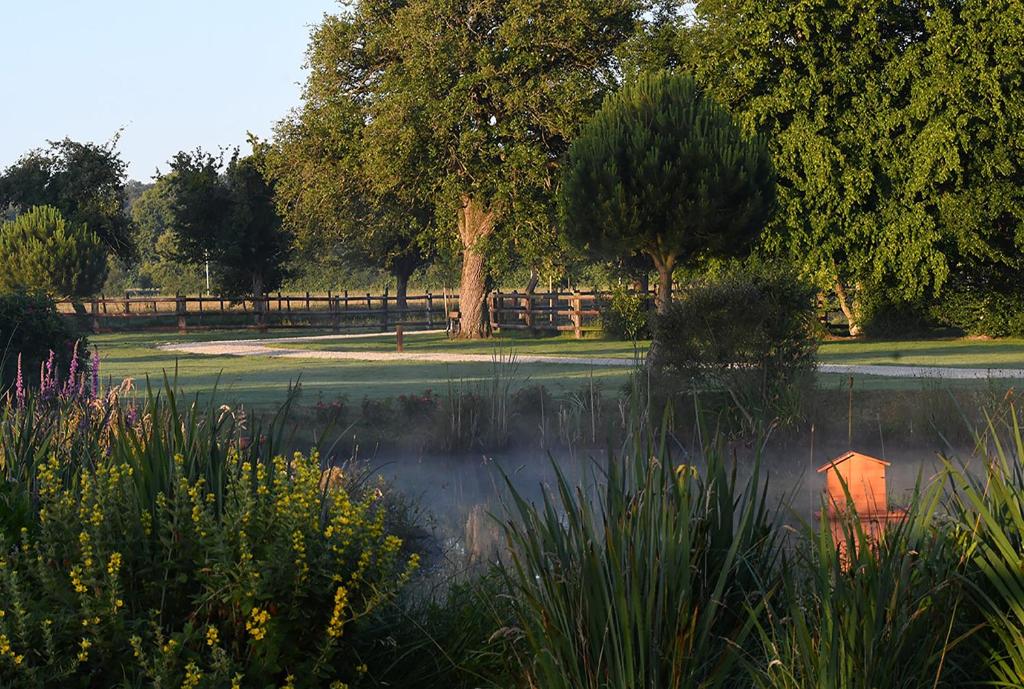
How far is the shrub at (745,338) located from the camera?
44.6 ft

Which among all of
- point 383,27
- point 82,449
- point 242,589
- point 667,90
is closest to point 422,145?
point 383,27

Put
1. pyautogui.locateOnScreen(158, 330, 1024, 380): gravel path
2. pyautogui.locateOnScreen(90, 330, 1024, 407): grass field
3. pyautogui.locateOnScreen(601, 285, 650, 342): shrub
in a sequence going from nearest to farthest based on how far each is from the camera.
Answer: pyautogui.locateOnScreen(90, 330, 1024, 407): grass field
pyautogui.locateOnScreen(158, 330, 1024, 380): gravel path
pyautogui.locateOnScreen(601, 285, 650, 342): shrub

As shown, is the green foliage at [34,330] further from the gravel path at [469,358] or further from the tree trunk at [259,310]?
the tree trunk at [259,310]

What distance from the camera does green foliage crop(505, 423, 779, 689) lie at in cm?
398

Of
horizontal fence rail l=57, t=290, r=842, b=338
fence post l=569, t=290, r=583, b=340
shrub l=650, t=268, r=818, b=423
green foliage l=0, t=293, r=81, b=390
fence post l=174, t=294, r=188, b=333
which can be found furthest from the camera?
fence post l=174, t=294, r=188, b=333

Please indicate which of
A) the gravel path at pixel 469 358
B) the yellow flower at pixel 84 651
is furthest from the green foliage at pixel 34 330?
the yellow flower at pixel 84 651

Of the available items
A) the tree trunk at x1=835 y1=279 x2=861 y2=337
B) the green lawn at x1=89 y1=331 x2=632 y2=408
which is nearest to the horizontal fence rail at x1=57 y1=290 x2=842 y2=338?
the tree trunk at x1=835 y1=279 x2=861 y2=337

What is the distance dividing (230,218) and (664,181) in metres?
25.6

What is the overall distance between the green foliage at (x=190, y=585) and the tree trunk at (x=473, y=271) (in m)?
31.4

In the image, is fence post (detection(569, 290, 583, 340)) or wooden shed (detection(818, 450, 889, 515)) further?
fence post (detection(569, 290, 583, 340))

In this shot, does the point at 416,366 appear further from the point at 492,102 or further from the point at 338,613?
the point at 338,613

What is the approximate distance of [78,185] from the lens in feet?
156

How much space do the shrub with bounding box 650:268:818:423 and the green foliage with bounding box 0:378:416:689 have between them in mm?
9389

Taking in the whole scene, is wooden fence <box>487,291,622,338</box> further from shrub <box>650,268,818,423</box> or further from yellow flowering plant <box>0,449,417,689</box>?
yellow flowering plant <box>0,449,417,689</box>
